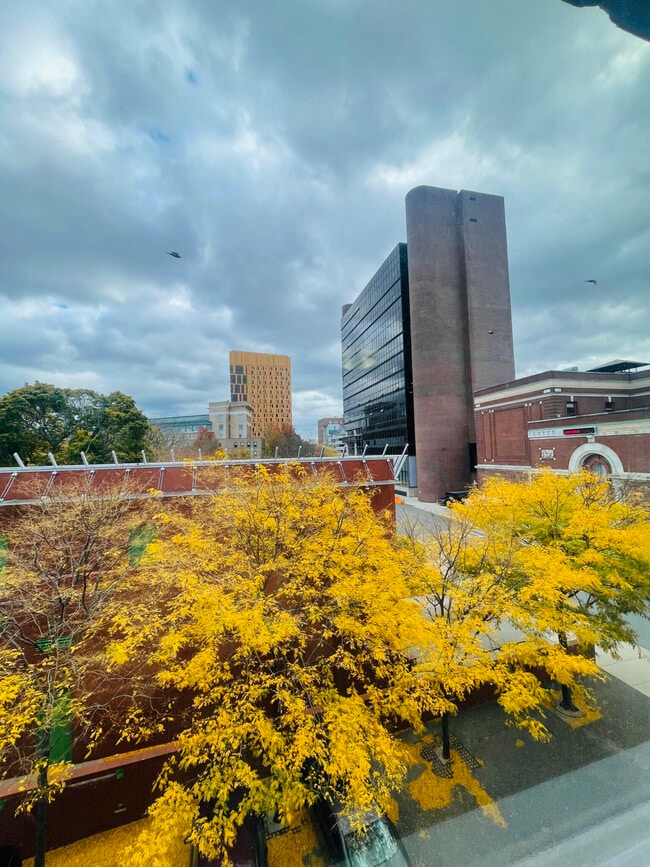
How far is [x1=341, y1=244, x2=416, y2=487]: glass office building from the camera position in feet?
143

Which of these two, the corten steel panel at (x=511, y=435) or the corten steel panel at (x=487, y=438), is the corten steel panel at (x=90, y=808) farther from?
the corten steel panel at (x=487, y=438)

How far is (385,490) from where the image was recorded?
1471 cm

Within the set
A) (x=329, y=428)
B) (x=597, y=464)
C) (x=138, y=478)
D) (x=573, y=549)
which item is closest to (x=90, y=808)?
(x=138, y=478)

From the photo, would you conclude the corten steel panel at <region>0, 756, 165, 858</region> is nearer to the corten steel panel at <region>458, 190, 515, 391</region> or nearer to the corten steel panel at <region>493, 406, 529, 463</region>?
the corten steel panel at <region>493, 406, 529, 463</region>

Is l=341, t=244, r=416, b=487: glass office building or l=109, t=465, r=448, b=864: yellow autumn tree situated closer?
l=109, t=465, r=448, b=864: yellow autumn tree

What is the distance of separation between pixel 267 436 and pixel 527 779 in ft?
211

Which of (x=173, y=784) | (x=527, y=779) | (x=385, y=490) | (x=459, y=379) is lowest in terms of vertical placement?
(x=527, y=779)

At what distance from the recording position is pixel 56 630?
5879 mm

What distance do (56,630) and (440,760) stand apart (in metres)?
8.77

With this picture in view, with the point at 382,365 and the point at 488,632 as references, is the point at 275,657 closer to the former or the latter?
the point at 488,632

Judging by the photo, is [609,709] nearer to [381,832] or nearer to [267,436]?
[381,832]

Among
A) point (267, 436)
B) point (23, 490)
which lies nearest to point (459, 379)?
point (23, 490)

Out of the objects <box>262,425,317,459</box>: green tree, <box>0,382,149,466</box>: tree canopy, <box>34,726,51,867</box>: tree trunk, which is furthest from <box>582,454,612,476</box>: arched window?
<box>262,425,317,459</box>: green tree

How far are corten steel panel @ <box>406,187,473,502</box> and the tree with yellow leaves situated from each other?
104 feet
